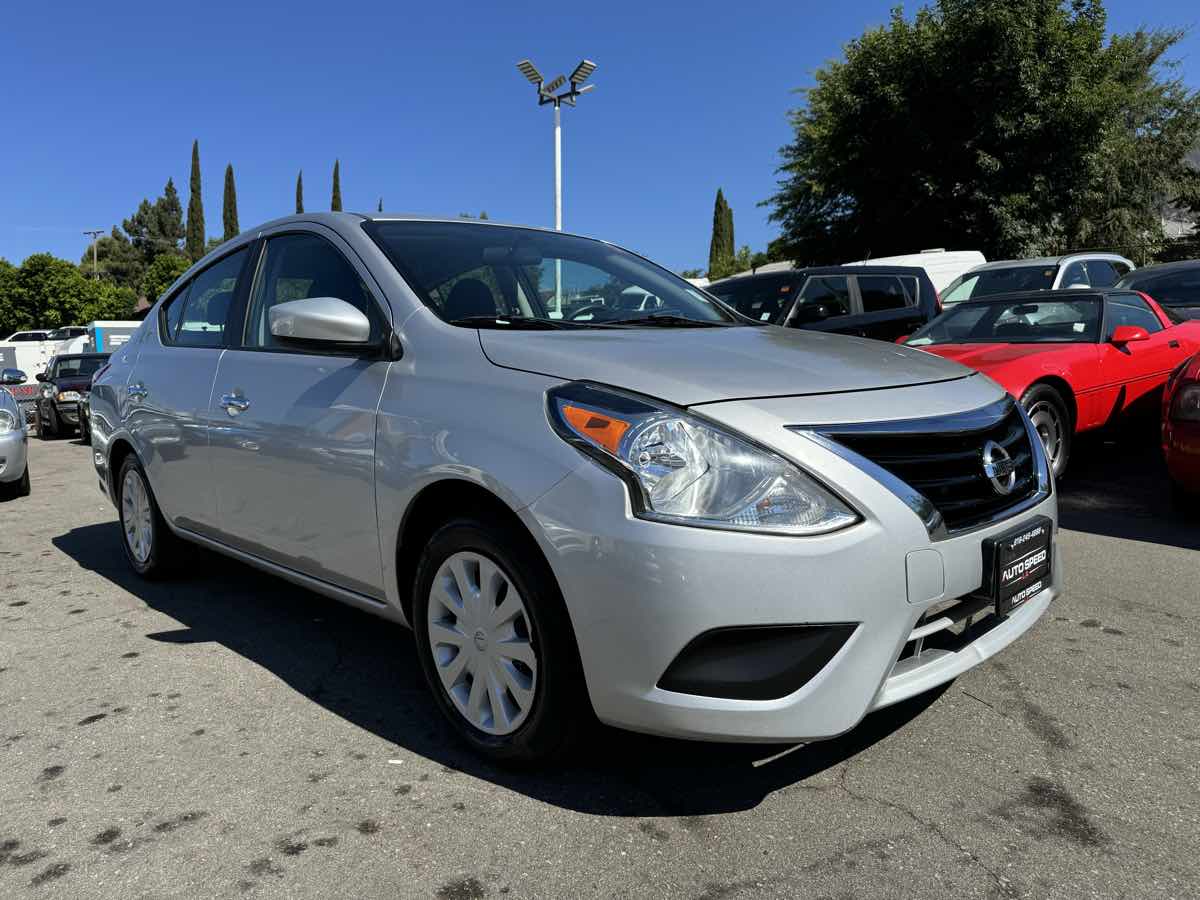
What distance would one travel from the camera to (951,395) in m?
2.63

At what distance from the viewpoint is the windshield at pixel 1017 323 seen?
6945 mm

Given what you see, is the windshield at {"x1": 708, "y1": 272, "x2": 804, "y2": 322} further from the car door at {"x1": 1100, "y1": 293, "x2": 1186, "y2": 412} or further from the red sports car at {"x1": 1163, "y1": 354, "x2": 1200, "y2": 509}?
the red sports car at {"x1": 1163, "y1": 354, "x2": 1200, "y2": 509}

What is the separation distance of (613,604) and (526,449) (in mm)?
461

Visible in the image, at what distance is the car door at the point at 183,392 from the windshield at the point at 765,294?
5580 millimetres

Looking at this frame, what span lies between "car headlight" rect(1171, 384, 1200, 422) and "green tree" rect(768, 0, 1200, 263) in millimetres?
17639

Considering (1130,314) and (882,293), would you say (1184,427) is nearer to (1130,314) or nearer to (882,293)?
(1130,314)

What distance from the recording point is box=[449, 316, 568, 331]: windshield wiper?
287cm

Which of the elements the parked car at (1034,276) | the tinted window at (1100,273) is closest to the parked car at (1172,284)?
the parked car at (1034,276)

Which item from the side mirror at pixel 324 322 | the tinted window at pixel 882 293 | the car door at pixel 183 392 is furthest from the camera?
the tinted window at pixel 882 293

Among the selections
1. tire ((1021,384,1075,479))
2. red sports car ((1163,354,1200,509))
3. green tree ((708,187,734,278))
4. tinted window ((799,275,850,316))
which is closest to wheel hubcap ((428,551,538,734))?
red sports car ((1163,354,1200,509))

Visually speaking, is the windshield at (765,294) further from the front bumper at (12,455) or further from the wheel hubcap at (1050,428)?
the front bumper at (12,455)

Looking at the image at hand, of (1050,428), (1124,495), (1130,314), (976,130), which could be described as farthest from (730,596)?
(976,130)

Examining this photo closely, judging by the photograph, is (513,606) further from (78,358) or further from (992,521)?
(78,358)

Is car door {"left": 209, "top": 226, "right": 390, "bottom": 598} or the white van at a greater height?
the white van
